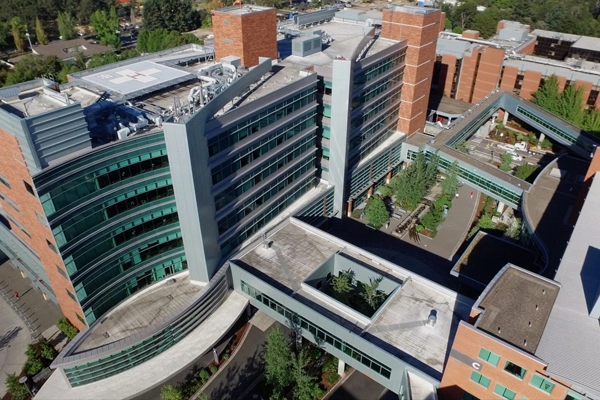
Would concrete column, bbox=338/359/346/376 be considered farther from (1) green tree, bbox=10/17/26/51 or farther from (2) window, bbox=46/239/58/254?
(1) green tree, bbox=10/17/26/51

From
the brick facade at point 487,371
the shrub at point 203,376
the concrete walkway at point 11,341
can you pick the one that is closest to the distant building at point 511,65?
the brick facade at point 487,371

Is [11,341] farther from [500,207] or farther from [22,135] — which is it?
[500,207]

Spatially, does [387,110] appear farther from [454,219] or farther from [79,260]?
[79,260]

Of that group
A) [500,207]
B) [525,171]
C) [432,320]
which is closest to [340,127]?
[432,320]

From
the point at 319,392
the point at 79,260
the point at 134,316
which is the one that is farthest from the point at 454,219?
the point at 79,260

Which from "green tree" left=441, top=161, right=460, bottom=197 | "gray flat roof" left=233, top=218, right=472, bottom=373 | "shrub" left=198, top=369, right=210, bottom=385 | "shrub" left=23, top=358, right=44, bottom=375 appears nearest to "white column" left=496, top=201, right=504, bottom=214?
"green tree" left=441, top=161, right=460, bottom=197

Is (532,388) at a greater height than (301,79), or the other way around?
(301,79)

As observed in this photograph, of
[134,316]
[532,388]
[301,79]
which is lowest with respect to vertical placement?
[134,316]
